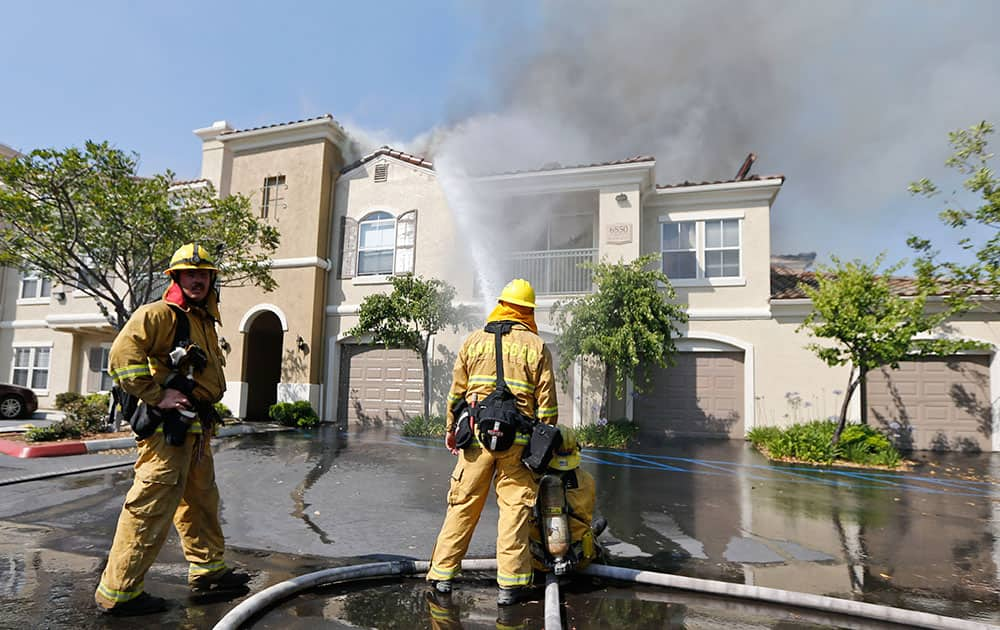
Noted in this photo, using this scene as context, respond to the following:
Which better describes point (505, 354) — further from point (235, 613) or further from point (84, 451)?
point (84, 451)

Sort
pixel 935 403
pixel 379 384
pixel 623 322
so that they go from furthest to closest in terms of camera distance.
A: 1. pixel 379 384
2. pixel 935 403
3. pixel 623 322

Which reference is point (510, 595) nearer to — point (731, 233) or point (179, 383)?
point (179, 383)

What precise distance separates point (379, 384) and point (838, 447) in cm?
1093

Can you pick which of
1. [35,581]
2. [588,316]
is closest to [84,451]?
[35,581]

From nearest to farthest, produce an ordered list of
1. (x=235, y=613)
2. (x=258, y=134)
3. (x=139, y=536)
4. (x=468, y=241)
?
(x=235, y=613) → (x=139, y=536) → (x=468, y=241) → (x=258, y=134)

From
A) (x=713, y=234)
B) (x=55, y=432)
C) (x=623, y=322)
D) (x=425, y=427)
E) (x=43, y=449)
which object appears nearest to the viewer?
(x=43, y=449)

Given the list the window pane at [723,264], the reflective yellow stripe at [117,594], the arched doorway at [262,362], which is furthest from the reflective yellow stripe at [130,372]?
the arched doorway at [262,362]

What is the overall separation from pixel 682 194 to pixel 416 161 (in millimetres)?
7231

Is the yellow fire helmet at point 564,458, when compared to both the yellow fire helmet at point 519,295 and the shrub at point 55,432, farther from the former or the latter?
the shrub at point 55,432

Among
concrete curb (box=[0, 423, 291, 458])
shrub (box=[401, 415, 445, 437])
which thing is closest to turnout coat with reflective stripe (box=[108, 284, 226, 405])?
concrete curb (box=[0, 423, 291, 458])

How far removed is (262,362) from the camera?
17656 millimetres

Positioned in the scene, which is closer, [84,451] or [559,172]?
[84,451]

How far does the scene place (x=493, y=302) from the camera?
14.5m

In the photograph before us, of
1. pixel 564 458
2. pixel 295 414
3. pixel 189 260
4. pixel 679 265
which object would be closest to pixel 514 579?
pixel 564 458
